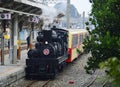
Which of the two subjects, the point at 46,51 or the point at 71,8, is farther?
the point at 71,8

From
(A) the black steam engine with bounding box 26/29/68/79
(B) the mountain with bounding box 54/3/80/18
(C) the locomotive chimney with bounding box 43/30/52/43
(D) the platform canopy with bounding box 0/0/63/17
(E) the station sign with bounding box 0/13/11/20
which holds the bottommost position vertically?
(A) the black steam engine with bounding box 26/29/68/79

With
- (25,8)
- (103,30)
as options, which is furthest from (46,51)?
(103,30)

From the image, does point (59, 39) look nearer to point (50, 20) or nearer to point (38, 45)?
point (38, 45)

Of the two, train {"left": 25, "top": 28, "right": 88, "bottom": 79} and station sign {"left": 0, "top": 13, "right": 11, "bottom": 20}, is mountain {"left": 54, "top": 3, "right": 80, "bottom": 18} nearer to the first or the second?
train {"left": 25, "top": 28, "right": 88, "bottom": 79}

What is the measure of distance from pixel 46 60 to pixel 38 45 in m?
0.87

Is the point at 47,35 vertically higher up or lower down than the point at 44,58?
higher up

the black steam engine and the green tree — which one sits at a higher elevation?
the green tree

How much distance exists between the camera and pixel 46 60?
14.7 m

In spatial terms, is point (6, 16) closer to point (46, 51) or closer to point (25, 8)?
point (46, 51)

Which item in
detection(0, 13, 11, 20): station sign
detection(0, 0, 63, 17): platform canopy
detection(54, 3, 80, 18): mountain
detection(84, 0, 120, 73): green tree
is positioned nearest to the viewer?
detection(84, 0, 120, 73): green tree

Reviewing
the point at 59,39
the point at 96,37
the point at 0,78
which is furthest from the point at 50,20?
the point at 96,37

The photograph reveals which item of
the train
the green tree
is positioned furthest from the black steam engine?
the green tree

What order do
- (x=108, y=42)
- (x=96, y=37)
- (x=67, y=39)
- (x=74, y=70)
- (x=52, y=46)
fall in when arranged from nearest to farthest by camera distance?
1. (x=108, y=42)
2. (x=96, y=37)
3. (x=52, y=46)
4. (x=67, y=39)
5. (x=74, y=70)

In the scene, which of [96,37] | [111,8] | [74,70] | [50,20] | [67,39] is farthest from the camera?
[50,20]
